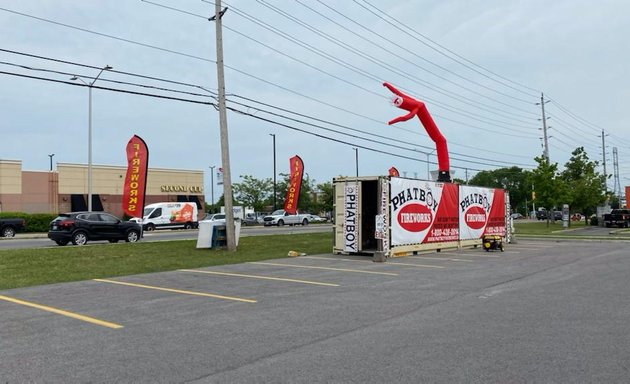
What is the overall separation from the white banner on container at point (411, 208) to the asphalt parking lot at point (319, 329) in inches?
233

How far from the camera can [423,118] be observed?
2694cm

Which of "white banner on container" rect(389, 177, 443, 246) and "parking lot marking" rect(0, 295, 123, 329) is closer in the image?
"parking lot marking" rect(0, 295, 123, 329)

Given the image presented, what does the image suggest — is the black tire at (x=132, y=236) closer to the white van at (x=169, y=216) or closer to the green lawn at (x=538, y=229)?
Result: the white van at (x=169, y=216)

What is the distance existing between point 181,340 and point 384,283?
6294mm

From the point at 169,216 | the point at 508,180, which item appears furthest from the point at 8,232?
the point at 508,180

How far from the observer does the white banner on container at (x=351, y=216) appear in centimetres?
1911

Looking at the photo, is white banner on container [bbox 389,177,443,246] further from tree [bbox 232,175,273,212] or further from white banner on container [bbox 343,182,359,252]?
tree [bbox 232,175,273,212]

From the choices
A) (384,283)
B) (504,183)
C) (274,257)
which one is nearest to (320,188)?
(274,257)

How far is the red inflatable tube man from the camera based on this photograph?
26.3m

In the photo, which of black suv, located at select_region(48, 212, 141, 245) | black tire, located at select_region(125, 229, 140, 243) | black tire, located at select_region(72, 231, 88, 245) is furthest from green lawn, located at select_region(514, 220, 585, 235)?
black tire, located at select_region(72, 231, 88, 245)

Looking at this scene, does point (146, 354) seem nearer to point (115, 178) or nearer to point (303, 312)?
point (303, 312)

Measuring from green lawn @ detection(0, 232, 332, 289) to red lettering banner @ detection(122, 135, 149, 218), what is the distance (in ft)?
18.4

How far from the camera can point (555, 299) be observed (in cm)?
952

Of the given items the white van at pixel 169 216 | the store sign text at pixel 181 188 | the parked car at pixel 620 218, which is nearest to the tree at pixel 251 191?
the store sign text at pixel 181 188
